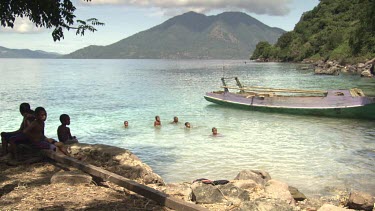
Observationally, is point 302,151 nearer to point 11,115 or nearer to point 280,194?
point 280,194

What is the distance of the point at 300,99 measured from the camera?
22641 mm

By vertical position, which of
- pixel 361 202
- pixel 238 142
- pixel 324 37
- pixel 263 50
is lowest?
pixel 238 142

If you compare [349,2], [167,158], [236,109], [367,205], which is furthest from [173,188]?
[349,2]

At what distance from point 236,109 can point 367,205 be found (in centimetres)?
1828

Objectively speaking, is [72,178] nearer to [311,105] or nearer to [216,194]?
[216,194]

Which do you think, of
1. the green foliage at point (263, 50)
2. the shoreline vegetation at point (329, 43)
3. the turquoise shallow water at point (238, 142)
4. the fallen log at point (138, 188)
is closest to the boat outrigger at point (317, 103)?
the turquoise shallow water at point (238, 142)

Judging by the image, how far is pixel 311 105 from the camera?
869 inches

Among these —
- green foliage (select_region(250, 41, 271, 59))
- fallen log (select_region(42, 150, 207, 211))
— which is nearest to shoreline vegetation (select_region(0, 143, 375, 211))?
fallen log (select_region(42, 150, 207, 211))

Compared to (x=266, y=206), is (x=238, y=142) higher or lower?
lower

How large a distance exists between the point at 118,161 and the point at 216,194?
270 cm

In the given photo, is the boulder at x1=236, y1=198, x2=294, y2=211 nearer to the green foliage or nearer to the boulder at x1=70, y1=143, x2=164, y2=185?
the boulder at x1=70, y1=143, x2=164, y2=185

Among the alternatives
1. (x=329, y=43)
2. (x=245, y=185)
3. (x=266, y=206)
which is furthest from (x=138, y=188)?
(x=329, y=43)

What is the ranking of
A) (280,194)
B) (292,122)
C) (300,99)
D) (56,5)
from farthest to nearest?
(300,99), (292,122), (56,5), (280,194)

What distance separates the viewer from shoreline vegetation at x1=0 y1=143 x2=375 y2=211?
5914 millimetres
